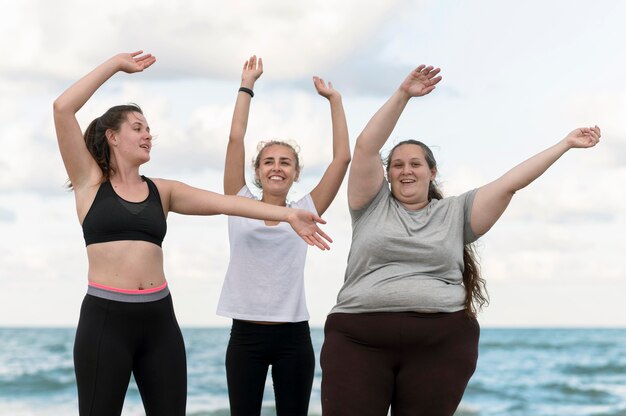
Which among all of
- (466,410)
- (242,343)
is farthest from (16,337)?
(242,343)

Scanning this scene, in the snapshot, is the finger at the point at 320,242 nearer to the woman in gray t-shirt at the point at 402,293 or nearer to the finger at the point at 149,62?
the woman in gray t-shirt at the point at 402,293

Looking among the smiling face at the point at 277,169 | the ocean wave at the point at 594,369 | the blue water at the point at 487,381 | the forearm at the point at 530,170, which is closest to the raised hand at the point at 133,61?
the smiling face at the point at 277,169

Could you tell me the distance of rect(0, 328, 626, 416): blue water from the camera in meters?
15.9

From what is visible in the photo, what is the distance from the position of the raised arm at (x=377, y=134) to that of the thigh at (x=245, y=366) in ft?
3.47

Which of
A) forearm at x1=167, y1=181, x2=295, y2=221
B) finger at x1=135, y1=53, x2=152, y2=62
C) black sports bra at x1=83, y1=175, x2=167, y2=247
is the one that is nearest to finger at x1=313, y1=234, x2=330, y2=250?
forearm at x1=167, y1=181, x2=295, y2=221

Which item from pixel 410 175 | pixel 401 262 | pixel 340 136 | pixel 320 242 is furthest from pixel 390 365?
pixel 340 136

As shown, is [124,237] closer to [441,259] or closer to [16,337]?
[441,259]

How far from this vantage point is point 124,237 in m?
4.36

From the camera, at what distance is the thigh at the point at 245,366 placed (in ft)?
16.8

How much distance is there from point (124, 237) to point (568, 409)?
14.3 meters

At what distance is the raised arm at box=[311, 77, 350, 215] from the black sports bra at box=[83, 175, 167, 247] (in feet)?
3.76

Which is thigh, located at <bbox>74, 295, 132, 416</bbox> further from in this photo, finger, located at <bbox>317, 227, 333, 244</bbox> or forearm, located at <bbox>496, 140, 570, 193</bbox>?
forearm, located at <bbox>496, 140, 570, 193</bbox>

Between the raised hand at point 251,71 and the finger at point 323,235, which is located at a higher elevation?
the raised hand at point 251,71

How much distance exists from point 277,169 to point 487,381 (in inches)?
626
